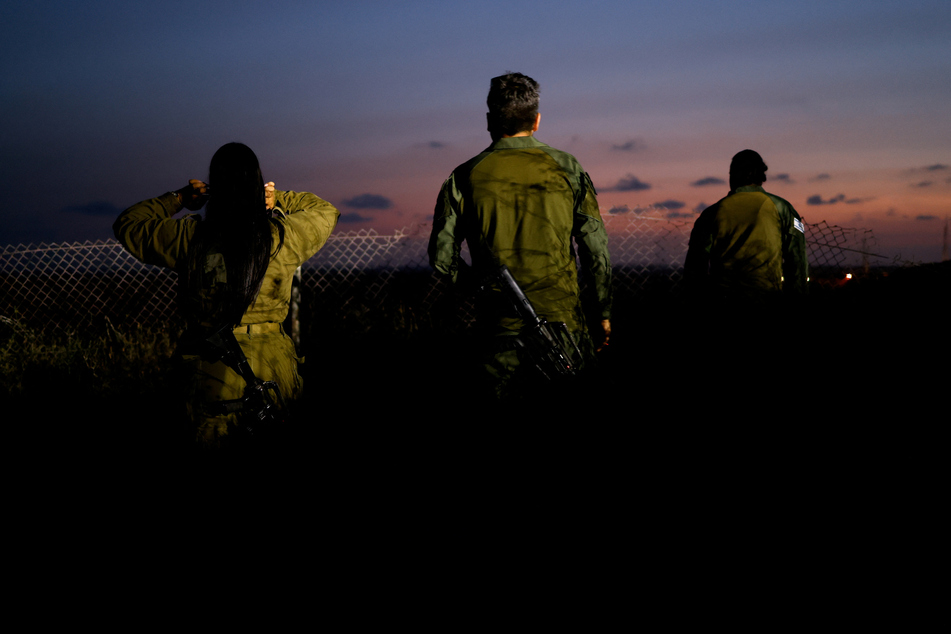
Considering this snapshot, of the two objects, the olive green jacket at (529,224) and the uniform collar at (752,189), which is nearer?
the olive green jacket at (529,224)

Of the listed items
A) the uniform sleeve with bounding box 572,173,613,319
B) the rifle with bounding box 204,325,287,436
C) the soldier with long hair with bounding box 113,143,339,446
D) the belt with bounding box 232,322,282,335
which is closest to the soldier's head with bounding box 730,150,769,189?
the uniform sleeve with bounding box 572,173,613,319

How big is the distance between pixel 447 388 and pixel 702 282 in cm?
224

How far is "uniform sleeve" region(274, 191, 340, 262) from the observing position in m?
→ 2.57

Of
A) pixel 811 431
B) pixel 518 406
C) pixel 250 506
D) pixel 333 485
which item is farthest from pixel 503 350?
pixel 811 431

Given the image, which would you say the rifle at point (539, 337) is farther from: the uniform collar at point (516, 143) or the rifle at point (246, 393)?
the rifle at point (246, 393)

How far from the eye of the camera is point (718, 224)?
4.32 metres

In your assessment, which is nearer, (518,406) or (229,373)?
(229,373)

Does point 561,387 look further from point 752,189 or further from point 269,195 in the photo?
point 752,189

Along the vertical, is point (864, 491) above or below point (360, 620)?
above

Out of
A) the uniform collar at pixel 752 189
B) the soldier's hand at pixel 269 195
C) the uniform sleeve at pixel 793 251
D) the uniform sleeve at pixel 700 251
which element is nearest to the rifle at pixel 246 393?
the soldier's hand at pixel 269 195

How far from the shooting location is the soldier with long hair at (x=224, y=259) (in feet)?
7.79

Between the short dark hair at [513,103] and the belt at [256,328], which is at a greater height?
the short dark hair at [513,103]

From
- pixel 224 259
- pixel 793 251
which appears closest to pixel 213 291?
pixel 224 259

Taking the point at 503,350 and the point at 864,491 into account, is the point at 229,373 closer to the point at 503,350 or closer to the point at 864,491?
the point at 503,350
